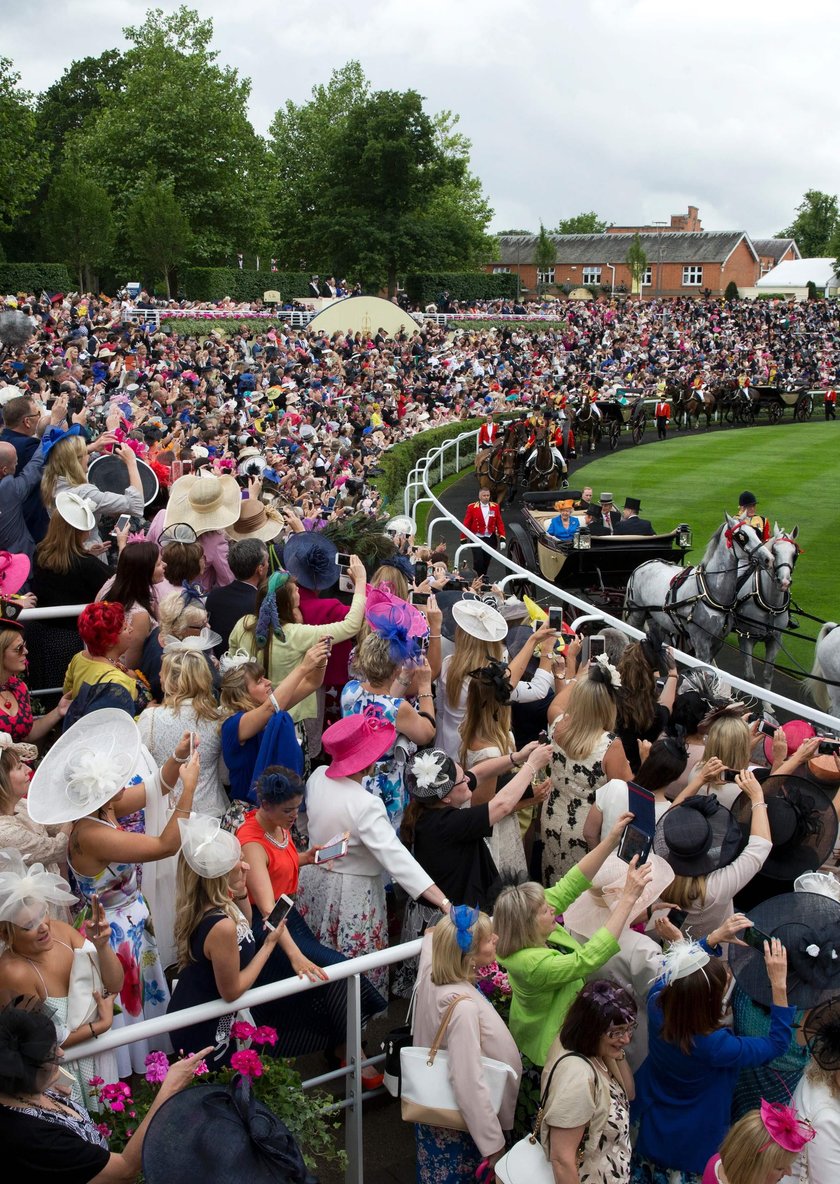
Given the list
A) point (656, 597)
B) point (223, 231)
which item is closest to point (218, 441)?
point (656, 597)

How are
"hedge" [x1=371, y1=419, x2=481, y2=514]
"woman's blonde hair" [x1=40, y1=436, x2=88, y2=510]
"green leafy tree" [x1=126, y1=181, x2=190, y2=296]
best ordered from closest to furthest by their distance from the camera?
"woman's blonde hair" [x1=40, y1=436, x2=88, y2=510], "hedge" [x1=371, y1=419, x2=481, y2=514], "green leafy tree" [x1=126, y1=181, x2=190, y2=296]

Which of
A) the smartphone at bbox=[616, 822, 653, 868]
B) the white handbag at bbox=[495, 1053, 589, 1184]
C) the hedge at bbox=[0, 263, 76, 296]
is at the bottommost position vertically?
the white handbag at bbox=[495, 1053, 589, 1184]

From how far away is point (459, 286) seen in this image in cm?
6041

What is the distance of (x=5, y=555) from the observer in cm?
607

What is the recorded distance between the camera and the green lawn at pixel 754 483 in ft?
55.0

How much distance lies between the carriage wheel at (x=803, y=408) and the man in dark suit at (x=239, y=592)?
116 ft

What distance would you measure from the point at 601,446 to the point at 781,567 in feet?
72.8

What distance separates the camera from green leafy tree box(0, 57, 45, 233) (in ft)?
133

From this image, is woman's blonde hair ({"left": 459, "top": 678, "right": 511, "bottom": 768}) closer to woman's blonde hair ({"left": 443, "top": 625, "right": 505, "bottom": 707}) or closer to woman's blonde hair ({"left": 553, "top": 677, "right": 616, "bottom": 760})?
woman's blonde hair ({"left": 553, "top": 677, "right": 616, "bottom": 760})

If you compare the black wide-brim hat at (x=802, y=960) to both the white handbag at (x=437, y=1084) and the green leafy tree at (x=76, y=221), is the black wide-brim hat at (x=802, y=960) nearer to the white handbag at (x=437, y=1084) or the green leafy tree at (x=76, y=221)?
the white handbag at (x=437, y=1084)

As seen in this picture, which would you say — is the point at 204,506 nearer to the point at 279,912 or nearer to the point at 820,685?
the point at 279,912

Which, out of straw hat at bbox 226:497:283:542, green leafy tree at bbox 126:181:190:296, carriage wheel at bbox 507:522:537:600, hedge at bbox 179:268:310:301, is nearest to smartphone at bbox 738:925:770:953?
straw hat at bbox 226:497:283:542

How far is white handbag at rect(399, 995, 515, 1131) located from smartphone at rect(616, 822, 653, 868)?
904 millimetres

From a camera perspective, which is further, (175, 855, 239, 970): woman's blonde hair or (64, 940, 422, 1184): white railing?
(175, 855, 239, 970): woman's blonde hair
